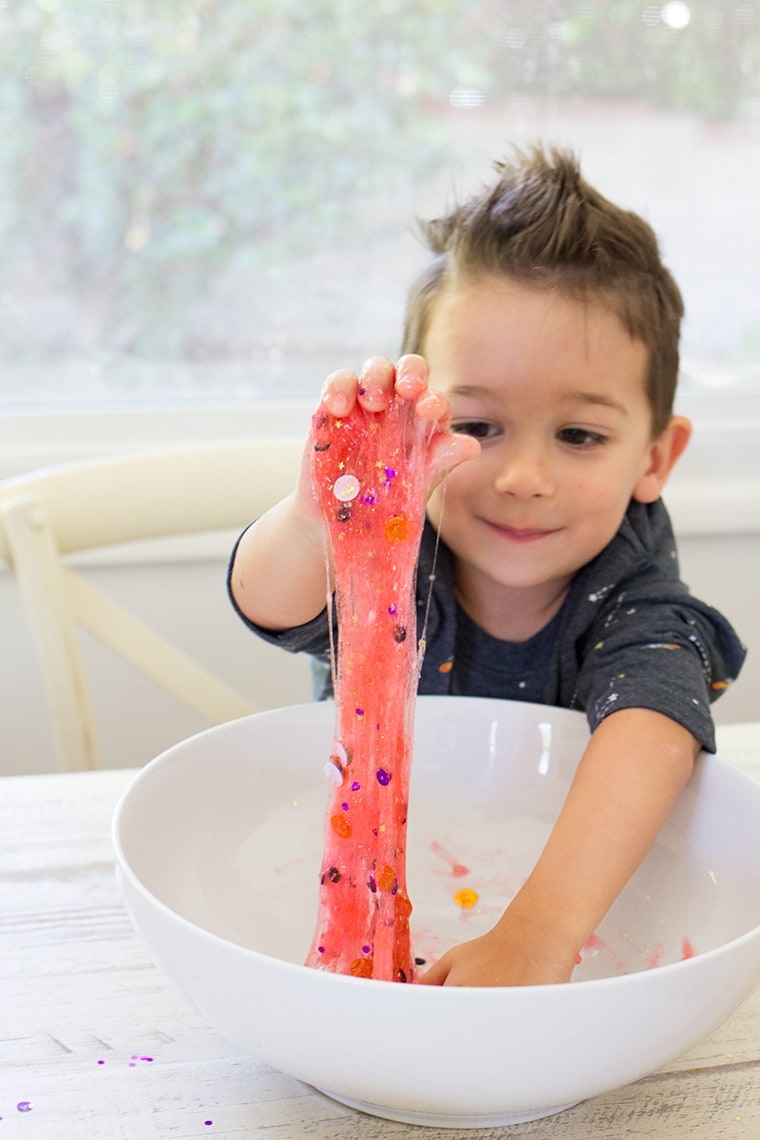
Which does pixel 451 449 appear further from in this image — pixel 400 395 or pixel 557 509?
pixel 557 509

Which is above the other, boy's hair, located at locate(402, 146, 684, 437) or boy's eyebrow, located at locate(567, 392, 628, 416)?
boy's hair, located at locate(402, 146, 684, 437)

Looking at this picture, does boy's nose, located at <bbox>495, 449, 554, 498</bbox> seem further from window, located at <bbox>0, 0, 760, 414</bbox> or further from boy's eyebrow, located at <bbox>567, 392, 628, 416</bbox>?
window, located at <bbox>0, 0, 760, 414</bbox>

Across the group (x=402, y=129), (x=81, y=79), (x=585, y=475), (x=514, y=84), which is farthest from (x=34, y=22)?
(x=585, y=475)

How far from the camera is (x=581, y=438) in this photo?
79cm

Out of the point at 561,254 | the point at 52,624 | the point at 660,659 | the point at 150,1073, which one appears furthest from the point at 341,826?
the point at 52,624

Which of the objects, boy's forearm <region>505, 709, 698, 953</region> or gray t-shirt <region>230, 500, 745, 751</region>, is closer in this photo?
boy's forearm <region>505, 709, 698, 953</region>

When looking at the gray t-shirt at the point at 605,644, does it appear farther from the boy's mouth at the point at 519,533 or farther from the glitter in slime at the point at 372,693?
the glitter in slime at the point at 372,693

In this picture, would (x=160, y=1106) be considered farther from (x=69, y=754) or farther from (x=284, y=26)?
(x=284, y=26)

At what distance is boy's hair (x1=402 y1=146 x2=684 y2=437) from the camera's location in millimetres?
775

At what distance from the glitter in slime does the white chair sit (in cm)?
51

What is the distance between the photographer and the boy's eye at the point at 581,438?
2.59 feet

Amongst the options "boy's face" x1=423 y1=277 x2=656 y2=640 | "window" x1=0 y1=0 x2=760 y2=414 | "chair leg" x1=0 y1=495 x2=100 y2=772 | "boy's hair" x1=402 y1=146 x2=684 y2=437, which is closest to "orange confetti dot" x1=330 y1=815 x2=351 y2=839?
"boy's face" x1=423 y1=277 x2=656 y2=640

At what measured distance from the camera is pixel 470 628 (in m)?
0.92

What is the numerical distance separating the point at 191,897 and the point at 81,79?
1.18m
